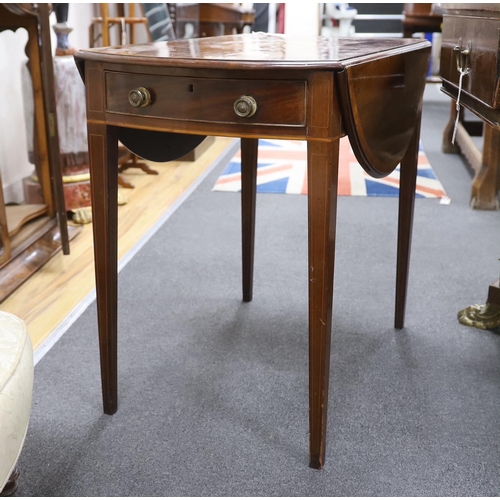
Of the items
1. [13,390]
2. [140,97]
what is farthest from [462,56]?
[13,390]

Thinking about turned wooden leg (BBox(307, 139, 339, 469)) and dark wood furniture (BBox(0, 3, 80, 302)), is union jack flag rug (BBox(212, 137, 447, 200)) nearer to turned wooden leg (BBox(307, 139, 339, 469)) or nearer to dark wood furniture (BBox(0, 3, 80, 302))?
dark wood furniture (BBox(0, 3, 80, 302))

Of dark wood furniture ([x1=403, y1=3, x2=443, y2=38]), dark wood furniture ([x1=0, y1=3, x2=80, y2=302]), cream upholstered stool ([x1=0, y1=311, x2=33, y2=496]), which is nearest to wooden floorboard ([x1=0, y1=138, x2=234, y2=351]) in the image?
dark wood furniture ([x1=0, y1=3, x2=80, y2=302])

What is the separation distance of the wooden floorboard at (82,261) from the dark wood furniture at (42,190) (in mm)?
43

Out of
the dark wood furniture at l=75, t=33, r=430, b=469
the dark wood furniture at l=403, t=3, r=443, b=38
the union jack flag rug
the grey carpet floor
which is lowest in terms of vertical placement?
the grey carpet floor

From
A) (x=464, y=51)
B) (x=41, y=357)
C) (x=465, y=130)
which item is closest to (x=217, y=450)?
(x=41, y=357)

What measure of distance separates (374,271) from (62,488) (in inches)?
49.8

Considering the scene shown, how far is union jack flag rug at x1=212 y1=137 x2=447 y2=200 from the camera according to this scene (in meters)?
3.00

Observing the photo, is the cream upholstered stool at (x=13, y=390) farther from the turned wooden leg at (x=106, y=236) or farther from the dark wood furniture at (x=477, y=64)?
the dark wood furniture at (x=477, y=64)

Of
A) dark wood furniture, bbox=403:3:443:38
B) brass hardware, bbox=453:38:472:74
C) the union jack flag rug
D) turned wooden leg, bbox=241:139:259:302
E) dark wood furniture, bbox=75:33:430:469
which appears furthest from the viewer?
dark wood furniture, bbox=403:3:443:38

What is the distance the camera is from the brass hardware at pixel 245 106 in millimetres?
973

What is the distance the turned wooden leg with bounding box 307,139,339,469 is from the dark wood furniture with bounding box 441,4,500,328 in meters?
0.36

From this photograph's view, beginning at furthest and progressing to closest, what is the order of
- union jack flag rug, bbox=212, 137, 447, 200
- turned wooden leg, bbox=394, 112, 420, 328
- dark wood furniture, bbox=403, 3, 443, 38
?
dark wood furniture, bbox=403, 3, 443, 38, union jack flag rug, bbox=212, 137, 447, 200, turned wooden leg, bbox=394, 112, 420, 328

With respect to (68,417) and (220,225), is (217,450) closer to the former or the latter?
(68,417)

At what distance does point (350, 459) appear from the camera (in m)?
1.18
